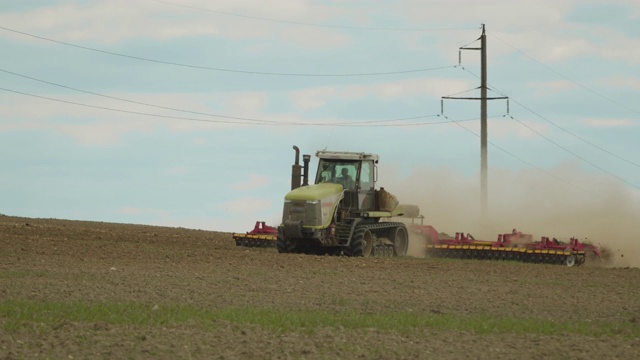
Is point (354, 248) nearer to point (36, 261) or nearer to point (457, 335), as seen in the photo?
point (36, 261)

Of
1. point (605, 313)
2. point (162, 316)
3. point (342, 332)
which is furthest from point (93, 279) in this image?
point (605, 313)

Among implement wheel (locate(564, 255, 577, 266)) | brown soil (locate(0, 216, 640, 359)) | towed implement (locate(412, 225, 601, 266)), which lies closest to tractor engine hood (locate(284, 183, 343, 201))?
brown soil (locate(0, 216, 640, 359))

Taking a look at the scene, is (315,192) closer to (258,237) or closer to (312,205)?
(312,205)

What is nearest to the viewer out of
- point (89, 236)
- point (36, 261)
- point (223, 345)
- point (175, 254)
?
point (223, 345)

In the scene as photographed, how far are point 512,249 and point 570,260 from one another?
1890 mm

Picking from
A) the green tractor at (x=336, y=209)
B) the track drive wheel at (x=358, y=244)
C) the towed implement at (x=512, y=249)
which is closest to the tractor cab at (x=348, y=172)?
the green tractor at (x=336, y=209)

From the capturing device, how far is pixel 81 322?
1619 cm

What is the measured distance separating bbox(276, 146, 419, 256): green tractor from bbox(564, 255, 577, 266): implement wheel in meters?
5.84

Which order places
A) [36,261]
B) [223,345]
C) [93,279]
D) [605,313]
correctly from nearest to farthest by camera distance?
1. [223,345]
2. [605,313]
3. [93,279]
4. [36,261]

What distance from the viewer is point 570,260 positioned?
33875 millimetres

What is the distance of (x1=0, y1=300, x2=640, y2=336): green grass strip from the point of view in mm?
16516

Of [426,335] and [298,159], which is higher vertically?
[298,159]

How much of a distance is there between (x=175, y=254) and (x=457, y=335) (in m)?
17.0

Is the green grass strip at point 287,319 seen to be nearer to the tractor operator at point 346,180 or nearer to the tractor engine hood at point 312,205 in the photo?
the tractor engine hood at point 312,205
